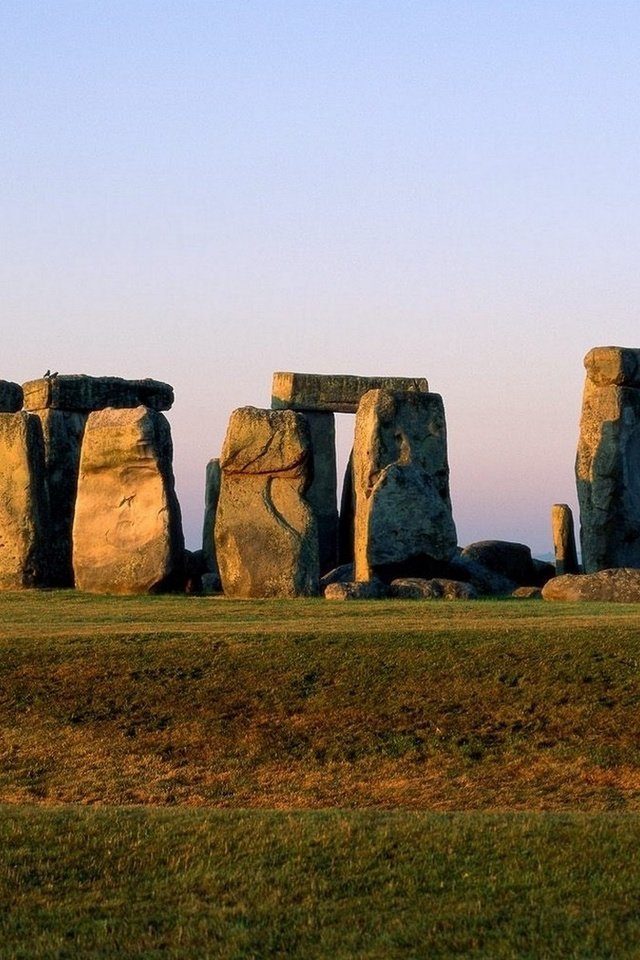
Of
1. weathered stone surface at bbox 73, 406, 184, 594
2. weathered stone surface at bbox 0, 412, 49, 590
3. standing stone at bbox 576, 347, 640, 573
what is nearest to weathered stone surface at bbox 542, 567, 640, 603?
standing stone at bbox 576, 347, 640, 573

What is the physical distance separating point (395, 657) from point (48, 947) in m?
7.42

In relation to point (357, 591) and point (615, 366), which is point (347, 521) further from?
point (357, 591)

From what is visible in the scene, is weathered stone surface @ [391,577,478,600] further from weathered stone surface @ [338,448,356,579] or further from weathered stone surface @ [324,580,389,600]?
weathered stone surface @ [338,448,356,579]

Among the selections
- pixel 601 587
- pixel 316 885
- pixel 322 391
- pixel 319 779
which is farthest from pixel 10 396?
pixel 316 885

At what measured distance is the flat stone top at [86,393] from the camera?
1054 inches

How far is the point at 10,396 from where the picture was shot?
95.5 ft

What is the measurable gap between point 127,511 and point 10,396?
7387 mm

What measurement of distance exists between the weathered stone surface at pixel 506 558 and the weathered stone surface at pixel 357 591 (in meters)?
5.53

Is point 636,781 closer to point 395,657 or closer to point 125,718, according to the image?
point 395,657

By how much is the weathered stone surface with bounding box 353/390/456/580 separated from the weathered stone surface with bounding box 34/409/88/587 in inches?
193

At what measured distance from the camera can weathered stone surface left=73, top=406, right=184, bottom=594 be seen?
22.3m

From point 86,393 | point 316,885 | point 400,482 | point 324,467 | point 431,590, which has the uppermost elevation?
point 86,393

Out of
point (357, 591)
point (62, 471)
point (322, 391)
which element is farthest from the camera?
point (322, 391)

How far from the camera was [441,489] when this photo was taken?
24.7 metres
